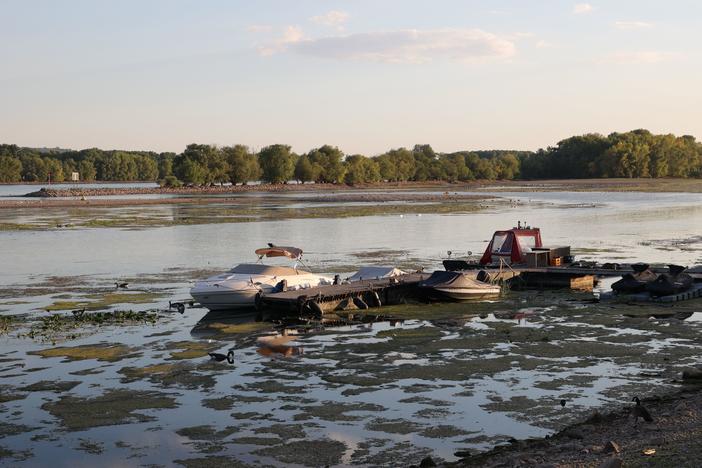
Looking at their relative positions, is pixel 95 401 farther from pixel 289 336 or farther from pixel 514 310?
pixel 514 310

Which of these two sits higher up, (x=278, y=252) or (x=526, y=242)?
(x=278, y=252)

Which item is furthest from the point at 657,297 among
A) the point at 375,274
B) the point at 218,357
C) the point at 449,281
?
the point at 218,357

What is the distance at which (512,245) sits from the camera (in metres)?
43.7

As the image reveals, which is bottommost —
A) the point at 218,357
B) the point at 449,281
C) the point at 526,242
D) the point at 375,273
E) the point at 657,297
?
the point at 657,297

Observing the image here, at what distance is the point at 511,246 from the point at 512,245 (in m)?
0.07

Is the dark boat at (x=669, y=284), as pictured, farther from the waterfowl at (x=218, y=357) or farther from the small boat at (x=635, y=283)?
the waterfowl at (x=218, y=357)

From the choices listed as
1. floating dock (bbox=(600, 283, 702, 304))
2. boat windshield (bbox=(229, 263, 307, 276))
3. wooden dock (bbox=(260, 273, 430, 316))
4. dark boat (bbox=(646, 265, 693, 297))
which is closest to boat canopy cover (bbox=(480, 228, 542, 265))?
wooden dock (bbox=(260, 273, 430, 316))

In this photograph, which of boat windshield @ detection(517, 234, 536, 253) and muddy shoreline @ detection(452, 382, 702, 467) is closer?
muddy shoreline @ detection(452, 382, 702, 467)

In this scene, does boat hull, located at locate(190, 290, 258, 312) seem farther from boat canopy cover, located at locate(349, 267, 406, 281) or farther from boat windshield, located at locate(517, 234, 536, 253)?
boat windshield, located at locate(517, 234, 536, 253)

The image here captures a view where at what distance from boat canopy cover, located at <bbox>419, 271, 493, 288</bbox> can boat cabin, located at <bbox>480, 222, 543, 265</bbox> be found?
264 inches

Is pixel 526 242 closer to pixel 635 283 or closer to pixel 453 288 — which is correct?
pixel 635 283

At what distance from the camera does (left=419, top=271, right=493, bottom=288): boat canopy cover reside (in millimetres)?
35500

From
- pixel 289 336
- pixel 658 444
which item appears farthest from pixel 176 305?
pixel 658 444

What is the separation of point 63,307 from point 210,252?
21.9m
